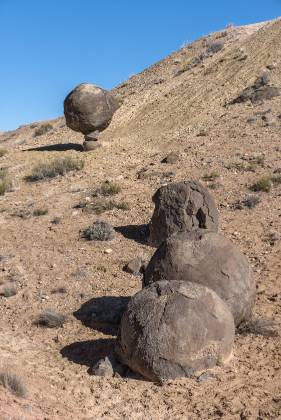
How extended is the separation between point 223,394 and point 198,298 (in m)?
1.23

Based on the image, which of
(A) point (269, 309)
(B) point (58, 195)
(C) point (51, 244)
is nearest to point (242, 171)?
(B) point (58, 195)

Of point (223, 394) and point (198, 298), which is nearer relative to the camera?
point (223, 394)

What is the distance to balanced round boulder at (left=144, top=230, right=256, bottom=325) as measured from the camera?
27.6 ft

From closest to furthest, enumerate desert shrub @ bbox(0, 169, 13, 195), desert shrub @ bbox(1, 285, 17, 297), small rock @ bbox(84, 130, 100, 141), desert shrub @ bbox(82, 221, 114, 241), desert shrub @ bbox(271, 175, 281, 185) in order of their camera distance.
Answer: desert shrub @ bbox(1, 285, 17, 297), desert shrub @ bbox(82, 221, 114, 241), desert shrub @ bbox(271, 175, 281, 185), desert shrub @ bbox(0, 169, 13, 195), small rock @ bbox(84, 130, 100, 141)

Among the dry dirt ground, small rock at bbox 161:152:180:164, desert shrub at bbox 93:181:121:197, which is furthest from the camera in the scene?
small rock at bbox 161:152:180:164

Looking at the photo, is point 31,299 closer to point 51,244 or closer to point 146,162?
point 51,244

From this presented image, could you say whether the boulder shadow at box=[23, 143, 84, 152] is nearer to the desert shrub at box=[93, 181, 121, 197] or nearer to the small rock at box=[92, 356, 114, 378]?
the desert shrub at box=[93, 181, 121, 197]

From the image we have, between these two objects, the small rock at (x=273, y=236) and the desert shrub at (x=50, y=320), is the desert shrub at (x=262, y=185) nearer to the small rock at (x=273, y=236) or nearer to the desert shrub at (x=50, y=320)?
the small rock at (x=273, y=236)

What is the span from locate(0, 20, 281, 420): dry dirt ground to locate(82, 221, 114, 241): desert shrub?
273 millimetres

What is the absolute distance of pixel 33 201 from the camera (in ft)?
57.2

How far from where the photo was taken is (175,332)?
23.3 ft

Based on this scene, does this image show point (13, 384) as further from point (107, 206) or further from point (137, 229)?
point (107, 206)

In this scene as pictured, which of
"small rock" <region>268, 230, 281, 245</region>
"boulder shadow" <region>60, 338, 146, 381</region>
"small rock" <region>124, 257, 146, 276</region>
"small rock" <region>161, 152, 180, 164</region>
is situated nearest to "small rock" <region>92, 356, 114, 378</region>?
"boulder shadow" <region>60, 338, 146, 381</region>

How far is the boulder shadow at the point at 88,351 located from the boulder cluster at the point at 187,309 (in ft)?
2.35
